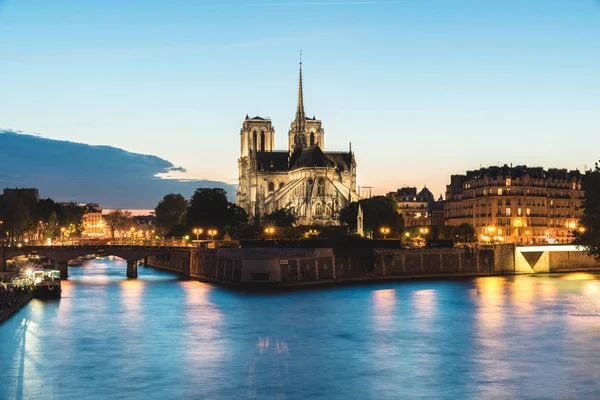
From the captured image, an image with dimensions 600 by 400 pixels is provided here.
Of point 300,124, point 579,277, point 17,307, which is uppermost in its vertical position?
point 300,124

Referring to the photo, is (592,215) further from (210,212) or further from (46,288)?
(210,212)

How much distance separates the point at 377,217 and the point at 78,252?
35679 millimetres

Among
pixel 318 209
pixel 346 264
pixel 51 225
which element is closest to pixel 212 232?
pixel 51 225

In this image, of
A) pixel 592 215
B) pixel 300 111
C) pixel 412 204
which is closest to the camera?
pixel 592 215

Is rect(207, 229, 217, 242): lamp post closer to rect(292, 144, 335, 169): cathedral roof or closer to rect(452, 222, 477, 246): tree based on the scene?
rect(452, 222, 477, 246): tree

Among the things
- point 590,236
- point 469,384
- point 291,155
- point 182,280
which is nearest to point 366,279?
point 182,280

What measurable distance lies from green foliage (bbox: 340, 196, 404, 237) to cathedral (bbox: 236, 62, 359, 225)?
40.7 ft

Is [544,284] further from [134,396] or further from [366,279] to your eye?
[134,396]

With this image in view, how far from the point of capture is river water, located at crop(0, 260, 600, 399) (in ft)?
100

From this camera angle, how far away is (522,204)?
106875 millimetres

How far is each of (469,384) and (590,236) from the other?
29.1 metres

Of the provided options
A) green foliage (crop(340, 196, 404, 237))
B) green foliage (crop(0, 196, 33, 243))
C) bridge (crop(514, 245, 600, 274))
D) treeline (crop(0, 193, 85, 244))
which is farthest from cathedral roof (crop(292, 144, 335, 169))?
bridge (crop(514, 245, 600, 274))

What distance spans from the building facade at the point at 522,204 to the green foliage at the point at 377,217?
11328 millimetres

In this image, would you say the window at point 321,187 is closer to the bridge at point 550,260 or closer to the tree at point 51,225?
the tree at point 51,225
